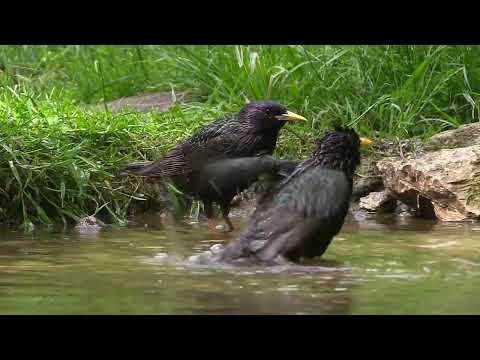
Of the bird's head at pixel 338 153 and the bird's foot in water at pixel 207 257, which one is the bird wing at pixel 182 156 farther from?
the bird's foot in water at pixel 207 257

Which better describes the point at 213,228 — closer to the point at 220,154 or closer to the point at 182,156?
the point at 220,154

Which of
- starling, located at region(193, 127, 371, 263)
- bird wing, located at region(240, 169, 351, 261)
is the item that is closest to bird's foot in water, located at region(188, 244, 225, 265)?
starling, located at region(193, 127, 371, 263)

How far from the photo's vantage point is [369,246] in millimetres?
7363

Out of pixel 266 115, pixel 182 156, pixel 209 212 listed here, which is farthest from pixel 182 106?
pixel 209 212

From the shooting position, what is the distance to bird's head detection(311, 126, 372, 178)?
7012 millimetres

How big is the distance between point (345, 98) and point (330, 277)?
396cm

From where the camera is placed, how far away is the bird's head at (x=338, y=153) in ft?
23.0

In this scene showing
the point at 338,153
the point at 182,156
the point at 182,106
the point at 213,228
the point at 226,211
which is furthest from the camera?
the point at 182,106

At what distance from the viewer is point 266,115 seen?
8531mm

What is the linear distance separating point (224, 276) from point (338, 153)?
129cm

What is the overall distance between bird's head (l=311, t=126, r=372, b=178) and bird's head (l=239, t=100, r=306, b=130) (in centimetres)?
143

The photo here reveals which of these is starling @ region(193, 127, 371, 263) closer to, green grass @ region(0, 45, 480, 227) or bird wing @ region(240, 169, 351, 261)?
bird wing @ region(240, 169, 351, 261)

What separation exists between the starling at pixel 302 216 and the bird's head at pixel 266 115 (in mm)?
1509

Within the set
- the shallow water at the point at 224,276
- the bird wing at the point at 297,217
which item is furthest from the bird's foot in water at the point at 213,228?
the bird wing at the point at 297,217
